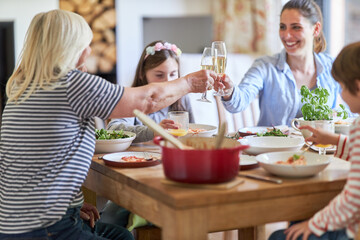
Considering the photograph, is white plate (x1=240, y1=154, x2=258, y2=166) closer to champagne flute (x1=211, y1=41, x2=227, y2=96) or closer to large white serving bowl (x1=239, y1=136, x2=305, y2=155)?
large white serving bowl (x1=239, y1=136, x2=305, y2=155)

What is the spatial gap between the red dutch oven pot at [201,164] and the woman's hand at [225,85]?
32.5 inches

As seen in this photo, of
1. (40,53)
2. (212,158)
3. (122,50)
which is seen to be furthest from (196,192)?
(122,50)

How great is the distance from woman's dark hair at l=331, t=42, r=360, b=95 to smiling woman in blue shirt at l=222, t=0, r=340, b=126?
4.26 ft

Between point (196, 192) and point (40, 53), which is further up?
point (40, 53)

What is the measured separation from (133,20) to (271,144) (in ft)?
11.9

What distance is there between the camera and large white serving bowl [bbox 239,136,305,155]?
1821 mm

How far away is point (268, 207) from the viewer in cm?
145

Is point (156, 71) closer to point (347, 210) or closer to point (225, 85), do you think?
point (225, 85)

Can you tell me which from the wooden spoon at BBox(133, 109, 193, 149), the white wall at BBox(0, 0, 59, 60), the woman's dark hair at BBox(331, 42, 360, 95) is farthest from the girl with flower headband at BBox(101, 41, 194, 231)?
the white wall at BBox(0, 0, 59, 60)

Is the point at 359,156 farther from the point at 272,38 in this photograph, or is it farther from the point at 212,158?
the point at 272,38

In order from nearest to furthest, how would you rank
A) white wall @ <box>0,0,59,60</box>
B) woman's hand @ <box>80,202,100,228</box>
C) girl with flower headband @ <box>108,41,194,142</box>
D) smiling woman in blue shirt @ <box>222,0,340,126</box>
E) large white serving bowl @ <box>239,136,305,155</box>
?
large white serving bowl @ <box>239,136,305,155</box>, woman's hand @ <box>80,202,100,228</box>, girl with flower headband @ <box>108,41,194,142</box>, smiling woman in blue shirt @ <box>222,0,340,126</box>, white wall @ <box>0,0,59,60</box>

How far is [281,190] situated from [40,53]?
821mm

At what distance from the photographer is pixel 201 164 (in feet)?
4.59

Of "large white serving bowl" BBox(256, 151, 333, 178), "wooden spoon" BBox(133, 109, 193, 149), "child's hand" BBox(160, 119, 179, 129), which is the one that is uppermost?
"wooden spoon" BBox(133, 109, 193, 149)
